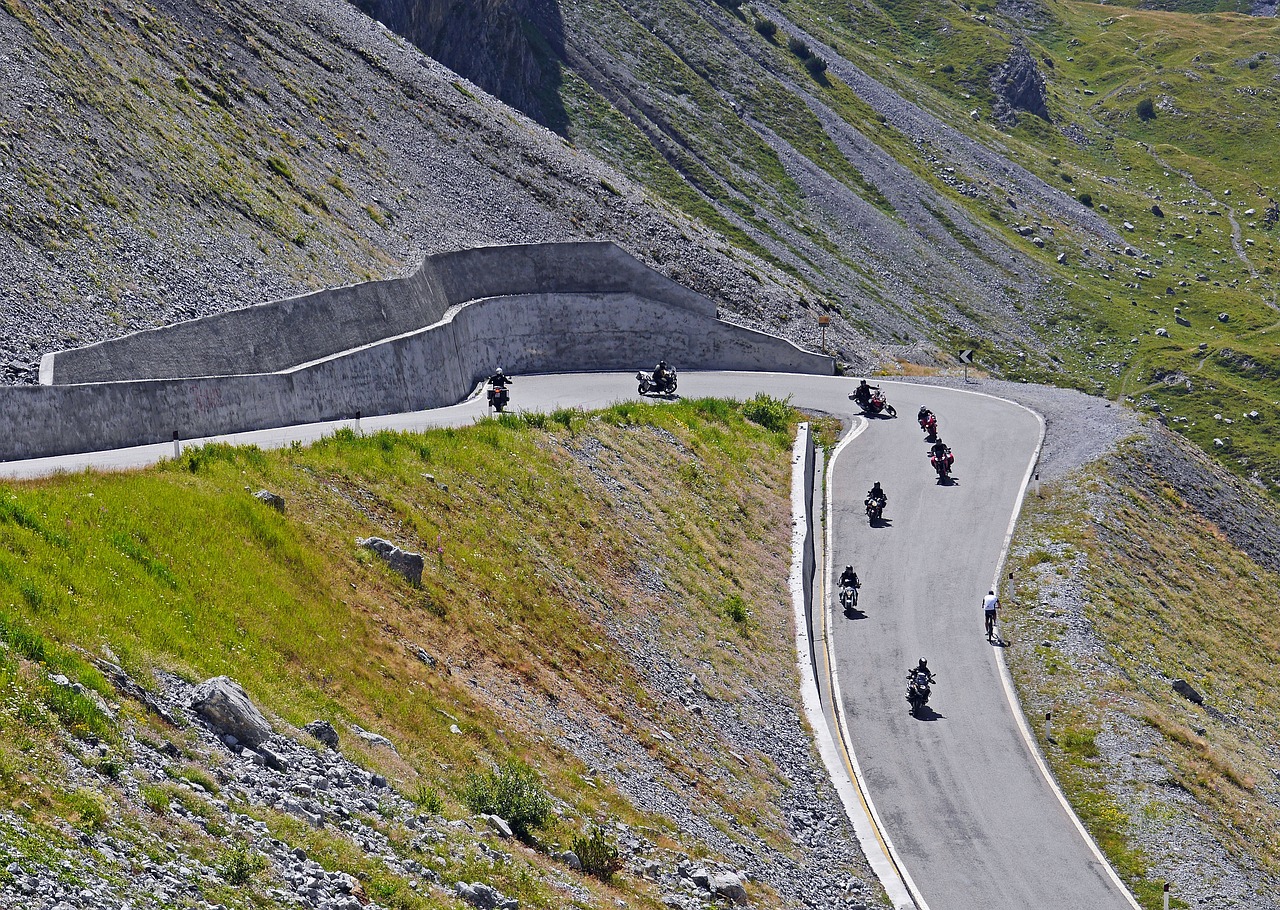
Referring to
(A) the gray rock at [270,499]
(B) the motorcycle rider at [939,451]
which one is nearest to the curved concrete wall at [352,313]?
(A) the gray rock at [270,499]

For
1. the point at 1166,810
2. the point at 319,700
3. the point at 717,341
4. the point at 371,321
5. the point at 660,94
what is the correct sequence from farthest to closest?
the point at 660,94 → the point at 717,341 → the point at 371,321 → the point at 1166,810 → the point at 319,700

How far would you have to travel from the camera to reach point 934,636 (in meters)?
35.1

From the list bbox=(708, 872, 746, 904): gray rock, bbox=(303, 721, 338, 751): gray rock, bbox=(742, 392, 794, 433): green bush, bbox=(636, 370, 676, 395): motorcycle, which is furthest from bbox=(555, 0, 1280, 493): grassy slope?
bbox=(303, 721, 338, 751): gray rock

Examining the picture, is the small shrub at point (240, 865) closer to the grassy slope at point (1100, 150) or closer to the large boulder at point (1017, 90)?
the grassy slope at point (1100, 150)

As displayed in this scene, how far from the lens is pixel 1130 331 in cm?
9300

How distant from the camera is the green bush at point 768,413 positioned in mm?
48656

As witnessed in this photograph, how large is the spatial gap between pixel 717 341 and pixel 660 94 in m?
40.0

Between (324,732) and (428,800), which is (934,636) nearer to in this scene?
(428,800)

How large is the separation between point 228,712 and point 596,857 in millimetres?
5403

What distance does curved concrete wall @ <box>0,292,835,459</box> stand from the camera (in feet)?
83.9

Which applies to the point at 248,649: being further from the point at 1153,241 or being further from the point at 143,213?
the point at 1153,241

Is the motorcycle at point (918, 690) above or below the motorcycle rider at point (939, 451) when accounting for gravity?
below

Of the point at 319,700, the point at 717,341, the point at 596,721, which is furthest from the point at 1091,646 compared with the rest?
the point at 717,341

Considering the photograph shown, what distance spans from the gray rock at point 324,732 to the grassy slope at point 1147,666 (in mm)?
16309
